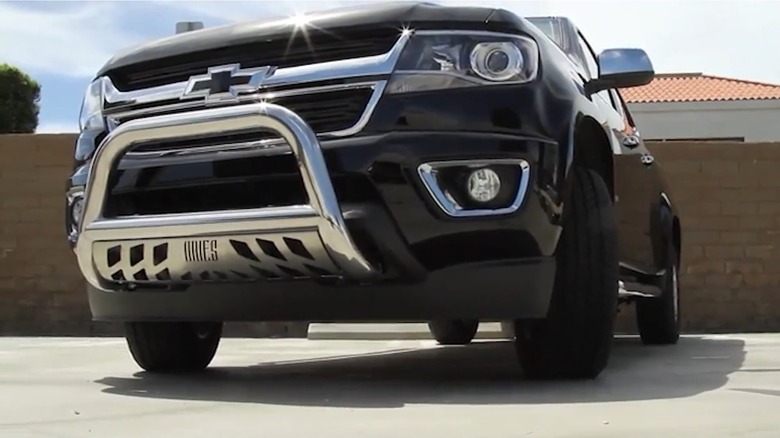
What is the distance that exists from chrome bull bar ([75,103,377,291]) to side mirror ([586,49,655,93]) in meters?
1.37

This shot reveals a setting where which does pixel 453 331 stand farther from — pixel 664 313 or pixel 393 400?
pixel 393 400

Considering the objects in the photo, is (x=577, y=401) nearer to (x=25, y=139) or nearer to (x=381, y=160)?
(x=381, y=160)

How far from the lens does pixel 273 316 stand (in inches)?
132

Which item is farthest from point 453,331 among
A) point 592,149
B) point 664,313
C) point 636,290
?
point 592,149

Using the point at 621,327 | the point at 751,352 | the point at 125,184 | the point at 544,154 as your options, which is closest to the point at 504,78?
the point at 544,154

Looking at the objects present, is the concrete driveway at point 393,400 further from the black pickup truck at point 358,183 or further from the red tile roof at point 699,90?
the red tile roof at point 699,90

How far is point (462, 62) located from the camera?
3.26 m

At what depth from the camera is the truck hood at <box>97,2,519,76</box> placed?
10.9 feet

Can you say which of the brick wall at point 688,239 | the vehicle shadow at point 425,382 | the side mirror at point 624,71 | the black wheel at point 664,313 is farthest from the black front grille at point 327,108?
the brick wall at point 688,239

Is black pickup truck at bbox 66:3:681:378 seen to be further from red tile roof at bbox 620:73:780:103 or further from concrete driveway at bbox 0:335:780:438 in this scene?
red tile roof at bbox 620:73:780:103

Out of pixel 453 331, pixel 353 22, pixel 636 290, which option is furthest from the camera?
pixel 453 331

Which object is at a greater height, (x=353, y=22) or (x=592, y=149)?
(x=353, y=22)

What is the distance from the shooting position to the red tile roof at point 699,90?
28469mm

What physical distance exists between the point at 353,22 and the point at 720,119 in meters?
25.5
